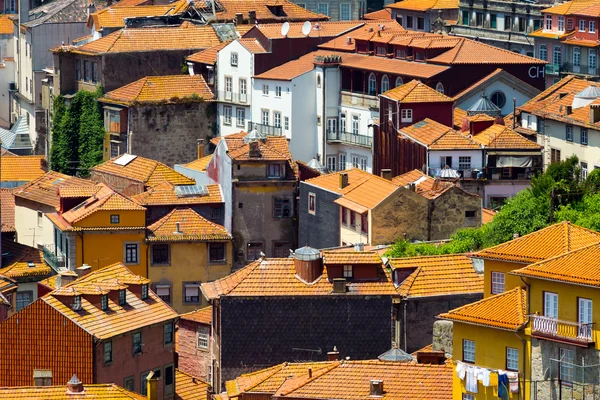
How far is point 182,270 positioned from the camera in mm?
124188

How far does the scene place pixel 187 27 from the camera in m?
153

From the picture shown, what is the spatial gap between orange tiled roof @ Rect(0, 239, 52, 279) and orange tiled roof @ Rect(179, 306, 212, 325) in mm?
10413

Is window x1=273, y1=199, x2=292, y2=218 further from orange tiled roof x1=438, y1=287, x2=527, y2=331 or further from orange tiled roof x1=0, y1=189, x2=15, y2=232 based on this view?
orange tiled roof x1=438, y1=287, x2=527, y2=331

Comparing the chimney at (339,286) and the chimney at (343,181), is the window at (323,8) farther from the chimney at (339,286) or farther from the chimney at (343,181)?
the chimney at (339,286)

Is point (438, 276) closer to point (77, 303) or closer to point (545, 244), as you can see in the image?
point (545, 244)

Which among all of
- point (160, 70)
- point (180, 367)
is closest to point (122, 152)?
point (160, 70)

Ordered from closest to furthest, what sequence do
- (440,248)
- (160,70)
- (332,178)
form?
(440,248), (332,178), (160,70)

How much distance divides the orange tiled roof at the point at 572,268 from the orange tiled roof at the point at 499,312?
935 mm

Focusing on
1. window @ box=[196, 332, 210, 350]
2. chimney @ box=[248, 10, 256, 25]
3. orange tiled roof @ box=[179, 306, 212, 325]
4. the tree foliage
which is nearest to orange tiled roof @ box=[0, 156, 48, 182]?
chimney @ box=[248, 10, 256, 25]

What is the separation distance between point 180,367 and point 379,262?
16148 millimetres

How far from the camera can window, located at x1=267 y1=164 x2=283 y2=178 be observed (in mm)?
126125

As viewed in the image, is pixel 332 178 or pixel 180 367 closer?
pixel 180 367

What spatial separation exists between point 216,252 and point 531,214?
1979cm

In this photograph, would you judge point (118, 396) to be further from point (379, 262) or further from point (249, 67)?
point (249, 67)
